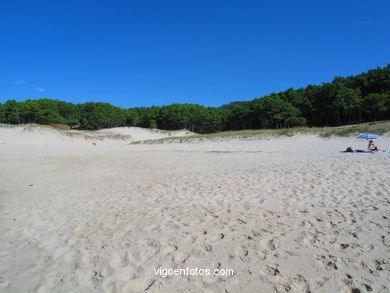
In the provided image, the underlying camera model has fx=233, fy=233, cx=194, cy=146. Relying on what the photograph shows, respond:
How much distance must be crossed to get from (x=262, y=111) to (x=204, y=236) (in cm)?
5402

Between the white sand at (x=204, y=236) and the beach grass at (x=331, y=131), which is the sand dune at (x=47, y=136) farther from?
the white sand at (x=204, y=236)

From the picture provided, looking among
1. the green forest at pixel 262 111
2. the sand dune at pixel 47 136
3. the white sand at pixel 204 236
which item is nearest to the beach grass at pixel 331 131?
the white sand at pixel 204 236

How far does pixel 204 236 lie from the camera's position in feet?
11.8

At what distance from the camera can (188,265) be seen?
286cm

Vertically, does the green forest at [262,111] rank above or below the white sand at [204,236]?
above

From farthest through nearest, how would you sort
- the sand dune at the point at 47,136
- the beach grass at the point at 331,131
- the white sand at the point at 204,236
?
the sand dune at the point at 47,136 → the beach grass at the point at 331,131 → the white sand at the point at 204,236

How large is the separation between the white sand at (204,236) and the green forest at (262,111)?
45234 mm

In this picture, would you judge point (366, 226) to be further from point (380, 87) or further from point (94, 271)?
point (380, 87)

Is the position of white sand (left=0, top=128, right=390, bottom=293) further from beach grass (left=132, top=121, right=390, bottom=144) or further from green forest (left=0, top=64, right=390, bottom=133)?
green forest (left=0, top=64, right=390, bottom=133)

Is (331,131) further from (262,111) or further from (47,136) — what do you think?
(47,136)

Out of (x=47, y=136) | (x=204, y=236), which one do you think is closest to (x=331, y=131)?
(x=204, y=236)

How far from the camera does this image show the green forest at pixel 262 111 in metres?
44.6

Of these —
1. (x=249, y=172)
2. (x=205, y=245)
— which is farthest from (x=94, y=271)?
(x=249, y=172)

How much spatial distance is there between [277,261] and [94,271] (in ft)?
7.28
